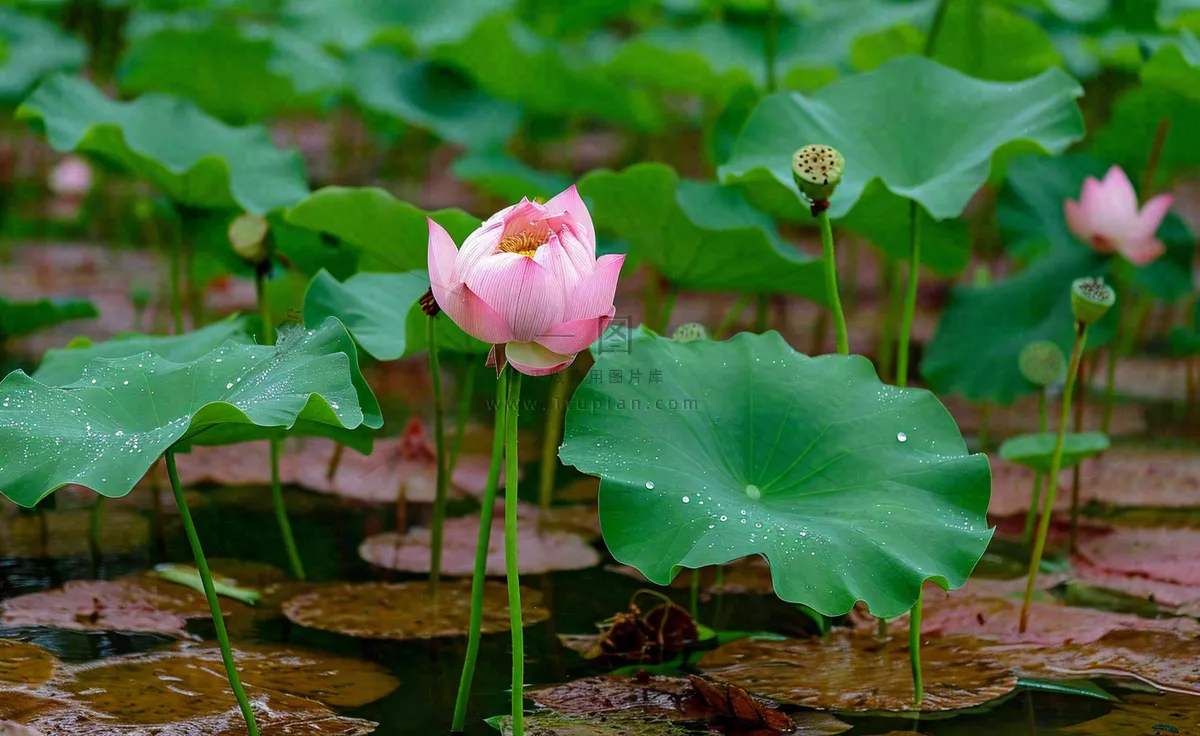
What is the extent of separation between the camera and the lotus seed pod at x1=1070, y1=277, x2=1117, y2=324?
49.9 inches

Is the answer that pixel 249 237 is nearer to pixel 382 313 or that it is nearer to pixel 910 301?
pixel 382 313

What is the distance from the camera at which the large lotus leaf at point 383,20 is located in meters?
3.69

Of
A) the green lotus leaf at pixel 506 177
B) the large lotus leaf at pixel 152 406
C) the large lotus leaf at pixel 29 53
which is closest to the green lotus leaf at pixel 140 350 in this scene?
the large lotus leaf at pixel 152 406

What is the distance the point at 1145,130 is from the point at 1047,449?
3.60 ft

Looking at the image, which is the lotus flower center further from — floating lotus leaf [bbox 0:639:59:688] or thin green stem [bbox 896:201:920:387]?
floating lotus leaf [bbox 0:639:59:688]

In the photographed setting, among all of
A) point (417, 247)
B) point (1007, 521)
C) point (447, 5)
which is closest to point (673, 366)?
point (417, 247)

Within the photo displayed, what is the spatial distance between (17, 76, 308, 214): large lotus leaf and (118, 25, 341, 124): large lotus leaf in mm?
1050

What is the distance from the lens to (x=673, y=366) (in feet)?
4.04

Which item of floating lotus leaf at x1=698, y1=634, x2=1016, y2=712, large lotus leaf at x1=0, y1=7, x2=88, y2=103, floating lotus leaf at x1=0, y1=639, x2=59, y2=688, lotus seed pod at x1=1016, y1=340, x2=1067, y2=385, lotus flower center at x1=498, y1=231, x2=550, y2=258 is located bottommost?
floating lotus leaf at x1=698, y1=634, x2=1016, y2=712

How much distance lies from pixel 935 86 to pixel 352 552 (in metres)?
1.12

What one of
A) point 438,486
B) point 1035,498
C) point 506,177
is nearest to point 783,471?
point 438,486

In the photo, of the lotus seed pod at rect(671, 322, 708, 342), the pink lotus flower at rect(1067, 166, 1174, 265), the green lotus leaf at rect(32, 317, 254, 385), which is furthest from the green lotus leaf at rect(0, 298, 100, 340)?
the pink lotus flower at rect(1067, 166, 1174, 265)

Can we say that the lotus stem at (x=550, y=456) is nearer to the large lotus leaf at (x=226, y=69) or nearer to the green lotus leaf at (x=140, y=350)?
the green lotus leaf at (x=140, y=350)

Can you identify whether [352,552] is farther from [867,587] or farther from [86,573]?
[867,587]
